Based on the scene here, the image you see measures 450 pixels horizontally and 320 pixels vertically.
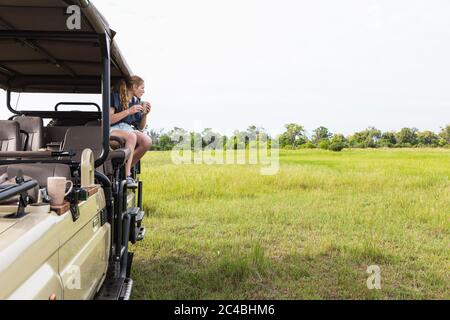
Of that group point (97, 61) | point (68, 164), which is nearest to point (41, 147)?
point (97, 61)

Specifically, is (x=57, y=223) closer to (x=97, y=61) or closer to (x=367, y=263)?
(x=97, y=61)

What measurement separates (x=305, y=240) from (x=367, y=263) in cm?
112

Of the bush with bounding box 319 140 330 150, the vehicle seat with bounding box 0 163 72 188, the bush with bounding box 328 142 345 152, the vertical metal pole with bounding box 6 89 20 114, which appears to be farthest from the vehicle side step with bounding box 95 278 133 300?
the bush with bounding box 319 140 330 150

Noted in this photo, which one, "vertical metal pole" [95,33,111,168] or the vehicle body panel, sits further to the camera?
"vertical metal pole" [95,33,111,168]

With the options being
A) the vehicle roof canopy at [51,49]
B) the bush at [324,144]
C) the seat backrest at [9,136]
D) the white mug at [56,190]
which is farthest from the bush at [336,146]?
the white mug at [56,190]

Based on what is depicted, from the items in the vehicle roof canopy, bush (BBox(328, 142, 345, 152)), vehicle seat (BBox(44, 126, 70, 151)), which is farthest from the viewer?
bush (BBox(328, 142, 345, 152))

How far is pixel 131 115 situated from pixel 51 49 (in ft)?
3.07

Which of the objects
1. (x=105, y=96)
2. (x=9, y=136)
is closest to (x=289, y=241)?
(x=9, y=136)

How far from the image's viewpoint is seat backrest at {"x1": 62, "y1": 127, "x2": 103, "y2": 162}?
14.0ft

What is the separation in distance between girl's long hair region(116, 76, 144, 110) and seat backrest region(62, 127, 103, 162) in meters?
0.68

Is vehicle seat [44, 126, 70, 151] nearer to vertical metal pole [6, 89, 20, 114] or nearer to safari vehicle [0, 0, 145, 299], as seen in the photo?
safari vehicle [0, 0, 145, 299]

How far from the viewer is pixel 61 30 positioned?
12.1 feet

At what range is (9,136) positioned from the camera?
484 centimetres

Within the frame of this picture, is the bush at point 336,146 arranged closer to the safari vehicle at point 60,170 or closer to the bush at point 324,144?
the bush at point 324,144
